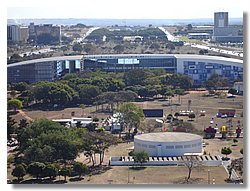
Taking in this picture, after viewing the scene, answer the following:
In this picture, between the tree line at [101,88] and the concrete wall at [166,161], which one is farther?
the tree line at [101,88]

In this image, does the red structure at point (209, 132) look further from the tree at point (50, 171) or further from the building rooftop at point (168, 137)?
the tree at point (50, 171)

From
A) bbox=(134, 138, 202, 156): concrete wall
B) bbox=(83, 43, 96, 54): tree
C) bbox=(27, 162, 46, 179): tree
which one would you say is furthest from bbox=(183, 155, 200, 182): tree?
bbox=(83, 43, 96, 54): tree

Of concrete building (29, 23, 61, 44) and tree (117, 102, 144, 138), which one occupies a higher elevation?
concrete building (29, 23, 61, 44)

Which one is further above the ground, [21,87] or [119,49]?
[119,49]

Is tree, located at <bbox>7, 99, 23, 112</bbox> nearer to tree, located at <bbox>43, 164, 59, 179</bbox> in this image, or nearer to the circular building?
the circular building

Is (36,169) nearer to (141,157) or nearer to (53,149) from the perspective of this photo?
(53,149)

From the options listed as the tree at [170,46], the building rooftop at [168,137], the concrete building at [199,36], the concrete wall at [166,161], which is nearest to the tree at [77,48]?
the tree at [170,46]

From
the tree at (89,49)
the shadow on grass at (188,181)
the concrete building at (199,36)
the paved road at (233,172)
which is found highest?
the concrete building at (199,36)

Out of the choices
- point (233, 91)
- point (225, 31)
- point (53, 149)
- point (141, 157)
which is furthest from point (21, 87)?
point (225, 31)
